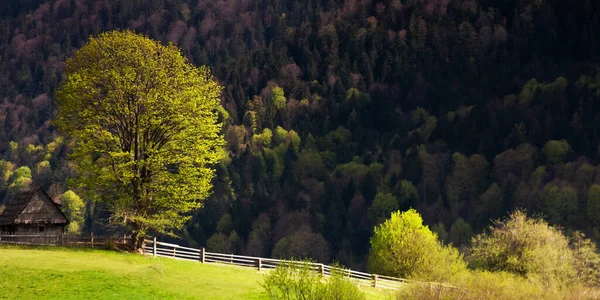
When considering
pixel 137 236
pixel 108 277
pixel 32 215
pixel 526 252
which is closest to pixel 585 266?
pixel 526 252

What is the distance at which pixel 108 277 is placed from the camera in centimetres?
6006

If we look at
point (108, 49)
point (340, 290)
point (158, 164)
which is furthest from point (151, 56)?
point (340, 290)

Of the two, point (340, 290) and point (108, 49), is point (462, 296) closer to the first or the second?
point (340, 290)

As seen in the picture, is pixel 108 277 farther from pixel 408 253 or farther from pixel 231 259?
pixel 408 253

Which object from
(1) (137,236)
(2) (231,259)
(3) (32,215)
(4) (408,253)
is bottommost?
(2) (231,259)

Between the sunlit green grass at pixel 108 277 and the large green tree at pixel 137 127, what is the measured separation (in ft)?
15.7

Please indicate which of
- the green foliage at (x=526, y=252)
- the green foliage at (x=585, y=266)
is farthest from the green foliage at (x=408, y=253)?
the green foliage at (x=585, y=266)

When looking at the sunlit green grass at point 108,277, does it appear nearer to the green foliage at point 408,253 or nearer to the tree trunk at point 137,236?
the tree trunk at point 137,236

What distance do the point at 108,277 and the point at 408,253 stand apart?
3807cm

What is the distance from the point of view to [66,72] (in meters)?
71.4

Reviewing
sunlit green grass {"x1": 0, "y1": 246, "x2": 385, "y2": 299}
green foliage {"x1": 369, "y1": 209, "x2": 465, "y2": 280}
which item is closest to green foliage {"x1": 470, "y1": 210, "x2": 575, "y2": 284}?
green foliage {"x1": 369, "y1": 209, "x2": 465, "y2": 280}

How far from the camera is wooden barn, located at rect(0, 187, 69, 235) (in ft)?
245

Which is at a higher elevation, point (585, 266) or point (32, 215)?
point (32, 215)

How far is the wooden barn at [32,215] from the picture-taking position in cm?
7481
